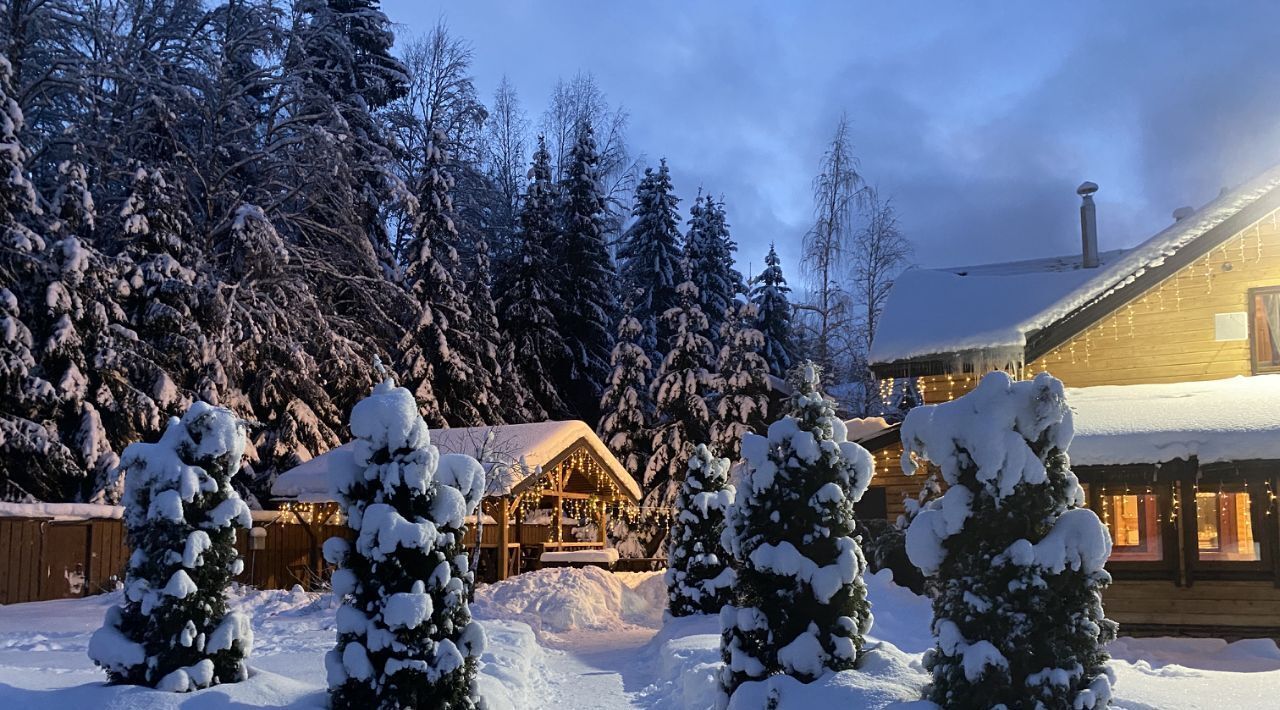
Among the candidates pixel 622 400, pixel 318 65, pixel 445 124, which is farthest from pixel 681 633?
pixel 445 124

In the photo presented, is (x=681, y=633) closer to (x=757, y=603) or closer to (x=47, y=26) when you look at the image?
(x=757, y=603)

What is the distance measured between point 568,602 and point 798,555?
1117cm

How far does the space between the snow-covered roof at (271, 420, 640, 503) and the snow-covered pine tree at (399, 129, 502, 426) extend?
7618mm

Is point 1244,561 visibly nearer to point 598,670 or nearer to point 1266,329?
point 1266,329

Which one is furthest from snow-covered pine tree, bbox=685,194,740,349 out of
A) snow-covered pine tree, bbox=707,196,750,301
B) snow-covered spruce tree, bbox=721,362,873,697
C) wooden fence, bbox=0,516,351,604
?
snow-covered spruce tree, bbox=721,362,873,697

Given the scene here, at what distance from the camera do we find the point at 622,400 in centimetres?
3531

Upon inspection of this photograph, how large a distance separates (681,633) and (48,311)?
14.2 metres

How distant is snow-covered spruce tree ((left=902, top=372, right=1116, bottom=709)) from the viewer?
6.42 m

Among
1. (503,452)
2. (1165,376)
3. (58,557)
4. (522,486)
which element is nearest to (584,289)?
(503,452)

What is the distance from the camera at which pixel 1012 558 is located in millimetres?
6492

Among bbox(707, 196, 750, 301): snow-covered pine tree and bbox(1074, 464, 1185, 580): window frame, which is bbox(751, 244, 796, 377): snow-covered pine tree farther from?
bbox(1074, 464, 1185, 580): window frame

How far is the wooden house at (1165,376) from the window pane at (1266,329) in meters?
0.02

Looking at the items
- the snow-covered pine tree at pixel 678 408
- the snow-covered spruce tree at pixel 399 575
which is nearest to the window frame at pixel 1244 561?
the snow-covered spruce tree at pixel 399 575

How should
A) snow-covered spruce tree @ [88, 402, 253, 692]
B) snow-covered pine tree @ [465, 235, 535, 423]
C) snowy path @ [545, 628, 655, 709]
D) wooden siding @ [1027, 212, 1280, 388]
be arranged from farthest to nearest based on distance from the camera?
snow-covered pine tree @ [465, 235, 535, 423]
wooden siding @ [1027, 212, 1280, 388]
snowy path @ [545, 628, 655, 709]
snow-covered spruce tree @ [88, 402, 253, 692]
